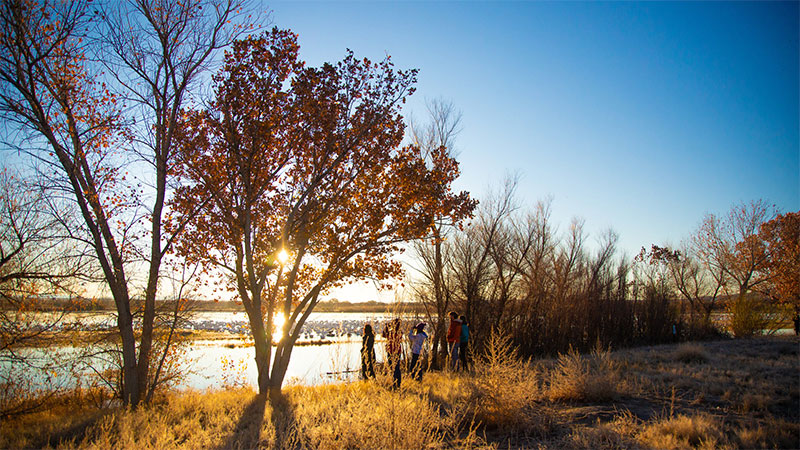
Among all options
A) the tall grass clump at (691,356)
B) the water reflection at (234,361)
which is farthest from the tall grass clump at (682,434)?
the water reflection at (234,361)

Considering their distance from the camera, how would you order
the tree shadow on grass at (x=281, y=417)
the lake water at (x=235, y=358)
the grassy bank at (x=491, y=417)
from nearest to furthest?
the grassy bank at (x=491, y=417)
the tree shadow on grass at (x=281, y=417)
the lake water at (x=235, y=358)

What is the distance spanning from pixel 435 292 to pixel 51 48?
40.3 ft

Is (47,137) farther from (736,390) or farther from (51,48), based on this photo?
(736,390)

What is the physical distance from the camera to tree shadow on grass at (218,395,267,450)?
220 inches

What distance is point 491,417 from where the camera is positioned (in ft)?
20.1

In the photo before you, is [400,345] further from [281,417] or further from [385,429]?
[281,417]

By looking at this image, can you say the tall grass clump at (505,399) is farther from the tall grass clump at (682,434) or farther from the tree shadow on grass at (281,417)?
the tree shadow on grass at (281,417)

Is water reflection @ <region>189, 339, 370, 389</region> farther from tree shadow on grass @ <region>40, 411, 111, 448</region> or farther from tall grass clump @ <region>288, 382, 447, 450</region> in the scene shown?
tall grass clump @ <region>288, 382, 447, 450</region>

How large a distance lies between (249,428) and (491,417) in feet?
11.9

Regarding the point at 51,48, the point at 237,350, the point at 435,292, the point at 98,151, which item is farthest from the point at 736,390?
the point at 237,350

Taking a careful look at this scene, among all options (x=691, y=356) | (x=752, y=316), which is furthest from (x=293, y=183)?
(x=752, y=316)

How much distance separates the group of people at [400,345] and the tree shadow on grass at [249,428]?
1.79 meters

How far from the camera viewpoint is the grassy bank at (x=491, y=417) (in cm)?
489

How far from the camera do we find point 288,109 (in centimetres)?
902
